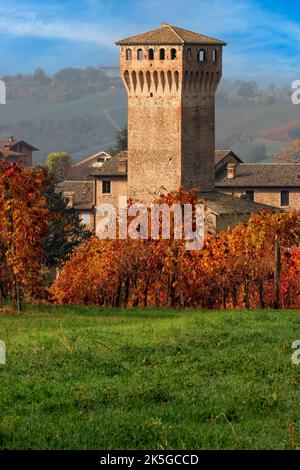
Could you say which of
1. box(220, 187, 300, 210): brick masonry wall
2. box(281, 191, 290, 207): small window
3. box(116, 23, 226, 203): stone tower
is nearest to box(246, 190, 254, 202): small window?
box(220, 187, 300, 210): brick masonry wall

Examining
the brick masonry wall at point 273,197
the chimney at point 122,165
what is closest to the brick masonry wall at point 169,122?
the brick masonry wall at point 273,197

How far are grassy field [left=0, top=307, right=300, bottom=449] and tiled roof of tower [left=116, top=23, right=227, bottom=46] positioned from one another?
47584mm

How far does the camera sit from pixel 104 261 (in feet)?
140

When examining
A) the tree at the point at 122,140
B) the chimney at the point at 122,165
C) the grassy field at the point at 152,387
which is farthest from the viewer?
the tree at the point at 122,140

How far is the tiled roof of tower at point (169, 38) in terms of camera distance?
70.8 m

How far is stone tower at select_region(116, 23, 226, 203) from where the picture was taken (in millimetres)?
70750

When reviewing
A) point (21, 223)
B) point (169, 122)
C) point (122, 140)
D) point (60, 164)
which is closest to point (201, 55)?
point (169, 122)

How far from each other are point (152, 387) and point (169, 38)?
183ft

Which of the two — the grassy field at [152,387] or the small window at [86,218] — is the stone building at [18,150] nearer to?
the small window at [86,218]

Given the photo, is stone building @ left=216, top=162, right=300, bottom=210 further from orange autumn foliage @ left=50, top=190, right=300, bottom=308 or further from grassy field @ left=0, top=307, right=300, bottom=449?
grassy field @ left=0, top=307, right=300, bottom=449

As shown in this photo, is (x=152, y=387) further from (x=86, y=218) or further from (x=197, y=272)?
(x=86, y=218)

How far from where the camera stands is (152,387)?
16.4 m

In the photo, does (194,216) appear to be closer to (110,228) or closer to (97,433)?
(110,228)

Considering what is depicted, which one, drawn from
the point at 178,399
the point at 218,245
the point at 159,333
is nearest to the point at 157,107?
the point at 218,245
